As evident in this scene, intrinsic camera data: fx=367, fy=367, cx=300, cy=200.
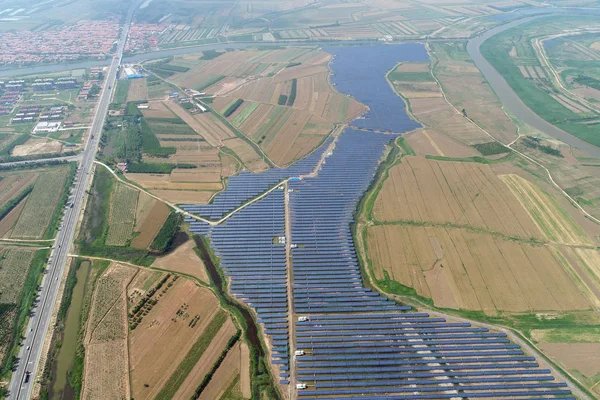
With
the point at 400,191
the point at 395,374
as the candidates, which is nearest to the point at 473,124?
the point at 400,191

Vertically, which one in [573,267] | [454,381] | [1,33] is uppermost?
[1,33]

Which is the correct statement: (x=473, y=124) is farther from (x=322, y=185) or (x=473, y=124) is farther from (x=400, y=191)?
(x=322, y=185)

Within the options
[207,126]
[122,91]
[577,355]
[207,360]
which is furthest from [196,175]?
[577,355]

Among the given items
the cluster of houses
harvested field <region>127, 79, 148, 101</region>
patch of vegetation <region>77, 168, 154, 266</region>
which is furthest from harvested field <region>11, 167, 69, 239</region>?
the cluster of houses

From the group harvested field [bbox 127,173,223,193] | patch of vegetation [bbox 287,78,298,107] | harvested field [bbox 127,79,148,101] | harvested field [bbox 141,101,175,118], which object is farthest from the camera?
harvested field [bbox 127,79,148,101]

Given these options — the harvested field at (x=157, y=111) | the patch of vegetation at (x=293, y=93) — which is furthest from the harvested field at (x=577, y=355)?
the harvested field at (x=157, y=111)

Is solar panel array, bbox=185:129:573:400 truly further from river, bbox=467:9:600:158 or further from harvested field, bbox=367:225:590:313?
river, bbox=467:9:600:158
